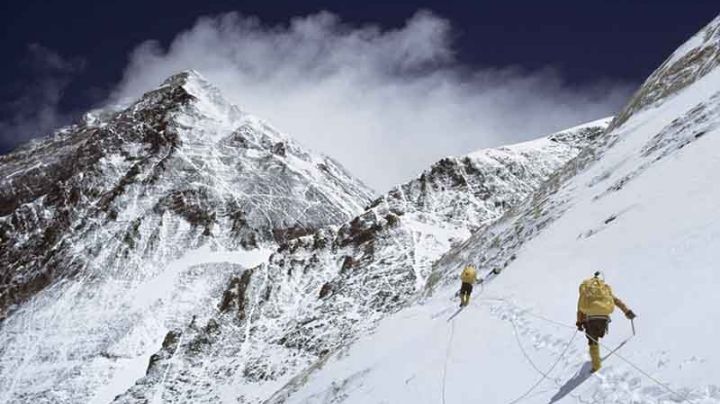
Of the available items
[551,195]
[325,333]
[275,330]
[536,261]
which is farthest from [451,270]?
[275,330]

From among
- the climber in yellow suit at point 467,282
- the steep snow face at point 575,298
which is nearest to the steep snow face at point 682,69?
the steep snow face at point 575,298

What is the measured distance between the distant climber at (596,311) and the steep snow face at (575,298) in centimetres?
55

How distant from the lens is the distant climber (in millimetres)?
15578

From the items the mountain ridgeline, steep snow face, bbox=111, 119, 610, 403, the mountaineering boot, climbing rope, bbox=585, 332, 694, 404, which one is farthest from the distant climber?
steep snow face, bbox=111, 119, 610, 403

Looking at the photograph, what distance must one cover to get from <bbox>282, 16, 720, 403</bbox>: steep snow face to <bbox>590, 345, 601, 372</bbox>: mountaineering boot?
5.8 inches

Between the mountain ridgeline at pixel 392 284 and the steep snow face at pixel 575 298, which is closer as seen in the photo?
the steep snow face at pixel 575 298

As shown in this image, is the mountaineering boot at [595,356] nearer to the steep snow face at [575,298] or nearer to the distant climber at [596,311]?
the distant climber at [596,311]

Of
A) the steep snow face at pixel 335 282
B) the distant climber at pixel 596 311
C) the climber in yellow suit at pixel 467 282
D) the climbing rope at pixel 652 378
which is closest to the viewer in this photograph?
the climbing rope at pixel 652 378

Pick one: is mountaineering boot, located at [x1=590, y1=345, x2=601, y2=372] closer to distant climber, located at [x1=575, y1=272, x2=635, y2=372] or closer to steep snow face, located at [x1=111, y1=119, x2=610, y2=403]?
distant climber, located at [x1=575, y1=272, x2=635, y2=372]

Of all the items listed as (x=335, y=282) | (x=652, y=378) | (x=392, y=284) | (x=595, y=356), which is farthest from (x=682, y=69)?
(x=335, y=282)

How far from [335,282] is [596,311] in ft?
299

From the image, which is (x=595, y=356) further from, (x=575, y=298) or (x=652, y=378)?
(x=575, y=298)

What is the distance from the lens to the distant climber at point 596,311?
51.1 ft

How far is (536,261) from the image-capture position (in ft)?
101
